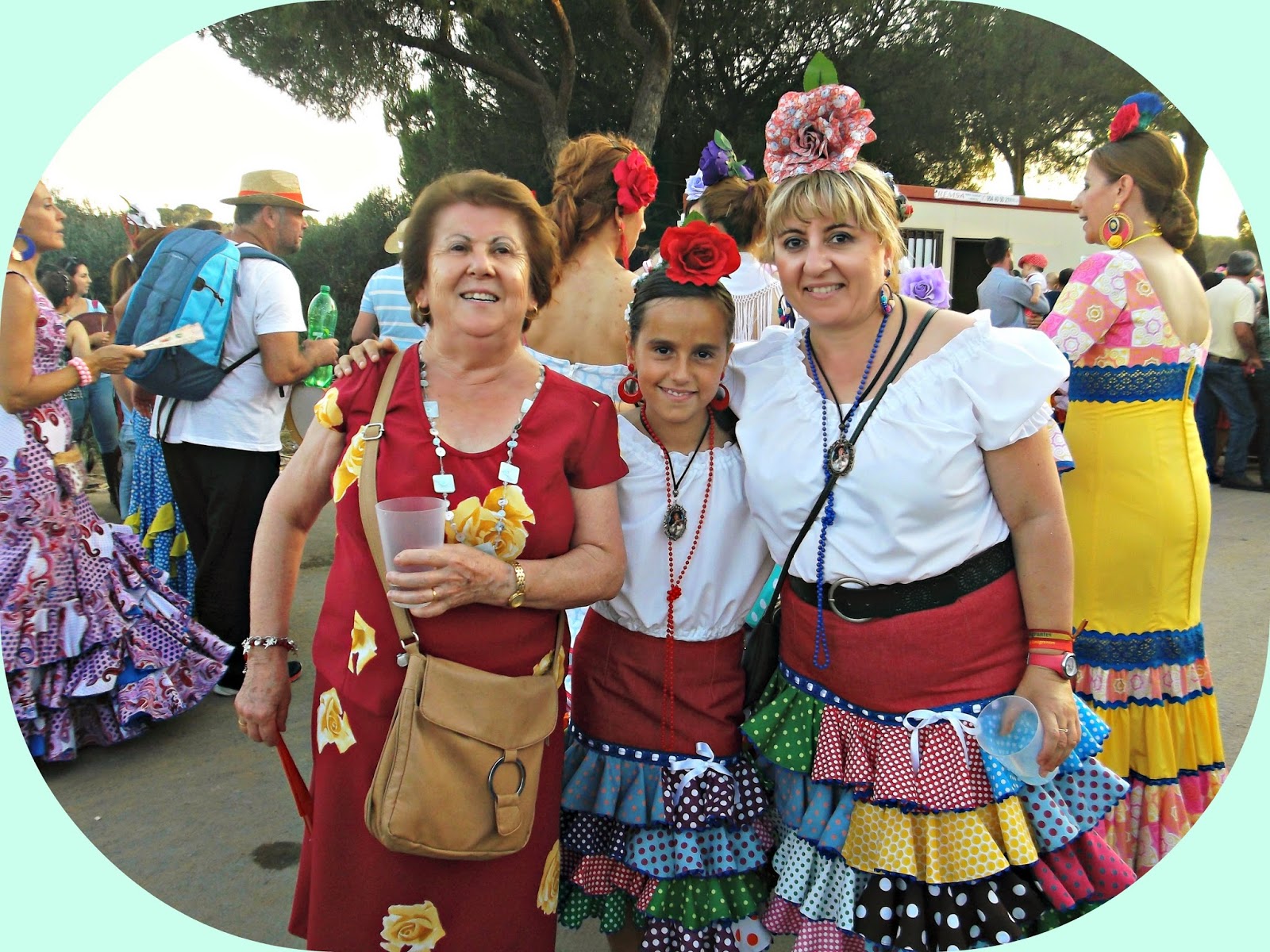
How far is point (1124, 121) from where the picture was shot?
239 centimetres

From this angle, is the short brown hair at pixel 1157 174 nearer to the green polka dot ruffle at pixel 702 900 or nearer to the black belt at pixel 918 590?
the black belt at pixel 918 590

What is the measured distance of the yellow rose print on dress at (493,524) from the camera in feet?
5.52

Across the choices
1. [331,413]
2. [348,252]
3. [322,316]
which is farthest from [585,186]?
[331,413]

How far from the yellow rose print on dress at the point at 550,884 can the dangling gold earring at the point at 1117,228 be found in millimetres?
2357

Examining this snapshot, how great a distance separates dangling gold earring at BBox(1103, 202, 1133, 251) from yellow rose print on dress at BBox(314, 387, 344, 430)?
7.56 feet

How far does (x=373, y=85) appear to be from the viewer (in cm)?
231

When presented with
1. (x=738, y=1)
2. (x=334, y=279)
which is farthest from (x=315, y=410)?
(x=738, y=1)

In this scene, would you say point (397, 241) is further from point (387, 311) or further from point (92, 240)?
point (92, 240)

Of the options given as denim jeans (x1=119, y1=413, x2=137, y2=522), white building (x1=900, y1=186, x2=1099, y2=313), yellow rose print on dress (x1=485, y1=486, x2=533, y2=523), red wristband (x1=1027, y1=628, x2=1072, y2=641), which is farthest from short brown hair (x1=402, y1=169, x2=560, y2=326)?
denim jeans (x1=119, y1=413, x2=137, y2=522)

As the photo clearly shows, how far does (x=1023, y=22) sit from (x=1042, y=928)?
7.07ft

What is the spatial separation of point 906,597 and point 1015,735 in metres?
0.37

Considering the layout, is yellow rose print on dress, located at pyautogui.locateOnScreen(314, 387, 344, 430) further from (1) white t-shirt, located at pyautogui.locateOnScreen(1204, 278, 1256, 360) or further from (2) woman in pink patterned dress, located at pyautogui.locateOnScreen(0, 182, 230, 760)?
(1) white t-shirt, located at pyautogui.locateOnScreen(1204, 278, 1256, 360)

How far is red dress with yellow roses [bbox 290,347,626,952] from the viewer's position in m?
1.71

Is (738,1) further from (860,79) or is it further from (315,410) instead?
(315,410)
